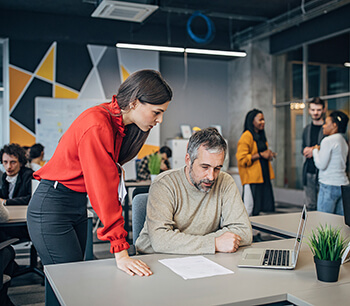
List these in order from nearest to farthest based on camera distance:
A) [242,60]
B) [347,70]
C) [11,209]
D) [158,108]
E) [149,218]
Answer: [158,108], [149,218], [11,209], [347,70], [242,60]

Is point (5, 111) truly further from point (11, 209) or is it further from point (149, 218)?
point (149, 218)

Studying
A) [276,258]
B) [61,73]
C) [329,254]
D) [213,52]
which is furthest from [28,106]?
[329,254]

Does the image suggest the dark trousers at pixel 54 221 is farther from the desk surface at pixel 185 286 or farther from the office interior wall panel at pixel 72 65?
the office interior wall panel at pixel 72 65

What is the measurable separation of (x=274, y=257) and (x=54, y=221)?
38.3 inches

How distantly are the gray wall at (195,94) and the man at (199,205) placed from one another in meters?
6.97

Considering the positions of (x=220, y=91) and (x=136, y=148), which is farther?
(x=220, y=91)

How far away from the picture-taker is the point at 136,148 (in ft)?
6.66

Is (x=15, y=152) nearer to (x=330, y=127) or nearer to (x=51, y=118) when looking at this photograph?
(x=330, y=127)

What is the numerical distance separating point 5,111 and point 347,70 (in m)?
6.31

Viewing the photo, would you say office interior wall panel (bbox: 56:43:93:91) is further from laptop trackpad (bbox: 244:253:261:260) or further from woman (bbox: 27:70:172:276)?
laptop trackpad (bbox: 244:253:261:260)

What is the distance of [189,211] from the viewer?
209 cm

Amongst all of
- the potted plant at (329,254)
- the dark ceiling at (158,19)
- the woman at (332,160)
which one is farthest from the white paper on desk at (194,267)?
the dark ceiling at (158,19)

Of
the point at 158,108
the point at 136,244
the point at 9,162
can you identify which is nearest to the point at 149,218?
the point at 136,244

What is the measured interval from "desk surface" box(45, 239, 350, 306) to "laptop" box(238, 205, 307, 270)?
0.03m
